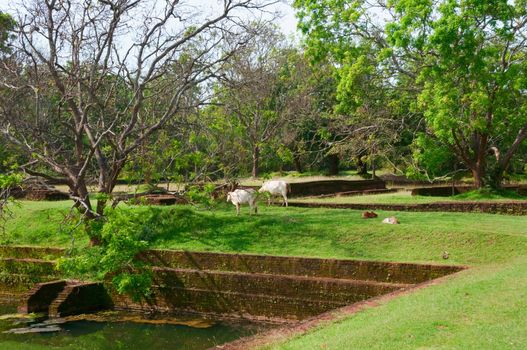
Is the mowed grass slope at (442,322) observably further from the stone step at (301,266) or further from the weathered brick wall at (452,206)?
the weathered brick wall at (452,206)

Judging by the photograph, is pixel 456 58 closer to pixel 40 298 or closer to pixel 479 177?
pixel 479 177

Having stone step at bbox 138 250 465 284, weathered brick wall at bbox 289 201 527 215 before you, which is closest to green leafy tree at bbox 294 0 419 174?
weathered brick wall at bbox 289 201 527 215

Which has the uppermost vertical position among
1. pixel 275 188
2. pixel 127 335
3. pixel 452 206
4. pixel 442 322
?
pixel 275 188

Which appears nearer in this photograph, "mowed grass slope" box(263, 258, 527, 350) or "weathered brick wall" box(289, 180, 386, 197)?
"mowed grass slope" box(263, 258, 527, 350)

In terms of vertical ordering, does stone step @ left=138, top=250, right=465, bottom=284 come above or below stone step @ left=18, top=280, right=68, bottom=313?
above

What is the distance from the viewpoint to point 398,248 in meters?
13.7

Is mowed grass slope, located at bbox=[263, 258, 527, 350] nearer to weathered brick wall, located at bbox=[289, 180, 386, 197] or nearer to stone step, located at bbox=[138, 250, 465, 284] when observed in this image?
stone step, located at bbox=[138, 250, 465, 284]

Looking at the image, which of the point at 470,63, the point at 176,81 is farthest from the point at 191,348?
the point at 470,63

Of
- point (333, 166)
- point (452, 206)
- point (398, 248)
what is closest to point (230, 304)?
point (398, 248)

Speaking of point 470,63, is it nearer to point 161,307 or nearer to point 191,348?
point 161,307

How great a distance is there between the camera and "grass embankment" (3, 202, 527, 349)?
7379mm

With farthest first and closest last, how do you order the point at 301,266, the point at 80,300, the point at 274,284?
the point at 80,300
the point at 301,266
the point at 274,284

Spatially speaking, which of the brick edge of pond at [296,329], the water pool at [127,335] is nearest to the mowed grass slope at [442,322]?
the brick edge of pond at [296,329]

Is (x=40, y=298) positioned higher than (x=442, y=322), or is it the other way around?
(x=442, y=322)
